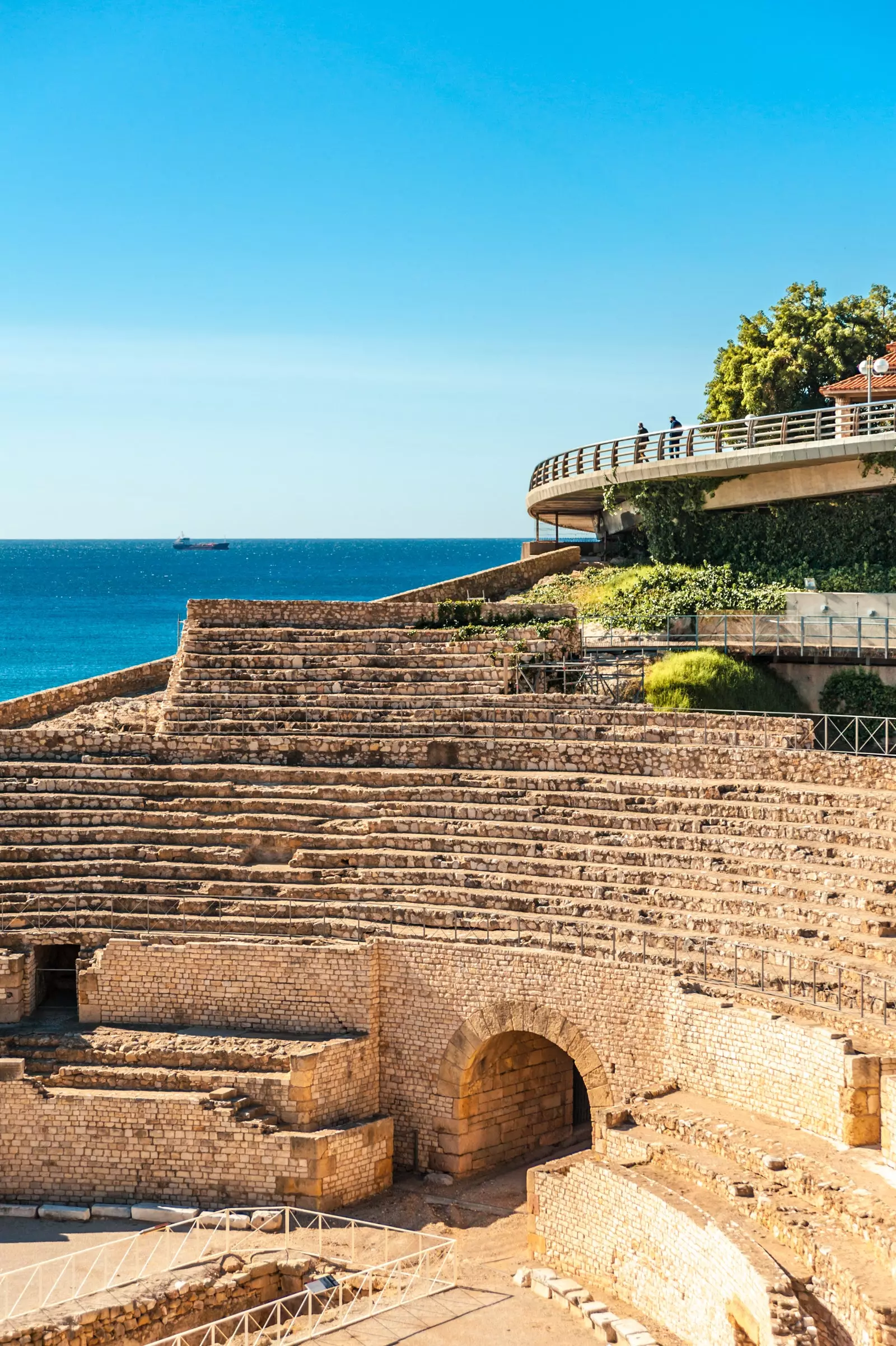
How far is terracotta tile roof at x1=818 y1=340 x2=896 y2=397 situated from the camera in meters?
31.5

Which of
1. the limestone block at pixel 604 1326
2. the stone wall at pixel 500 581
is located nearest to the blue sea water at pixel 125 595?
the stone wall at pixel 500 581

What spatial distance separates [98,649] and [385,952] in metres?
64.4

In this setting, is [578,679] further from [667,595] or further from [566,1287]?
[566,1287]

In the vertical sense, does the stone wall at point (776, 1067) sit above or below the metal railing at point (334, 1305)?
above

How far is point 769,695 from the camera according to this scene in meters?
27.4

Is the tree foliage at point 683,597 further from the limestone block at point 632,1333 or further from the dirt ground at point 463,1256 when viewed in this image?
the limestone block at point 632,1333

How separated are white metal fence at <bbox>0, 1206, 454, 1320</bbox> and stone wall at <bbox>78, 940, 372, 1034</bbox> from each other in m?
2.94

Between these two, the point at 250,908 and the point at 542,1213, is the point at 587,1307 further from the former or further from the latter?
the point at 250,908

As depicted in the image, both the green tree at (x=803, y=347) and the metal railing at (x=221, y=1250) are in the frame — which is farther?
the green tree at (x=803, y=347)

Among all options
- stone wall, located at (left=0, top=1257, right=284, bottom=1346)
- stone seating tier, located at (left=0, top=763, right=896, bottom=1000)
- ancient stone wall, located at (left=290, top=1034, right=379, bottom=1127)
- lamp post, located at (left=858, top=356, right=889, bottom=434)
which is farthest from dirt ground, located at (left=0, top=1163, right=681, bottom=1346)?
lamp post, located at (left=858, top=356, right=889, bottom=434)

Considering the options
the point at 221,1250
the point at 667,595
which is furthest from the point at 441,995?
the point at 667,595

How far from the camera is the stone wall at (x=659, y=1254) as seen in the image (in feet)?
48.2

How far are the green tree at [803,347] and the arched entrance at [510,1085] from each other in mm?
20339

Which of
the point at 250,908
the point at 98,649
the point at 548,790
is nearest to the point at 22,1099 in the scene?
the point at 250,908
